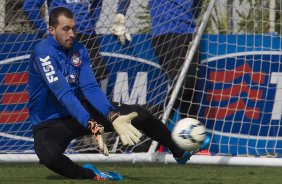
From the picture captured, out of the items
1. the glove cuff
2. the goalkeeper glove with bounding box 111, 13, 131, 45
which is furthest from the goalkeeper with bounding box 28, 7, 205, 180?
the goalkeeper glove with bounding box 111, 13, 131, 45

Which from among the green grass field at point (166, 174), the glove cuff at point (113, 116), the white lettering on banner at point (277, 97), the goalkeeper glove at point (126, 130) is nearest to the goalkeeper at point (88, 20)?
the green grass field at point (166, 174)

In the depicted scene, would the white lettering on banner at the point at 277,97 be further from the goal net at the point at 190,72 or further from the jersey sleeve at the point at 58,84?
the jersey sleeve at the point at 58,84

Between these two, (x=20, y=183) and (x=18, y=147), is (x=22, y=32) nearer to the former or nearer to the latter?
(x=18, y=147)

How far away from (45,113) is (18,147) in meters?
1.61

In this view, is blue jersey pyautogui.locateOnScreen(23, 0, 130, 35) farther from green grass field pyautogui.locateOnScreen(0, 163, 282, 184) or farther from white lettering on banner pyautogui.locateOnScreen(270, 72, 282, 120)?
white lettering on banner pyautogui.locateOnScreen(270, 72, 282, 120)

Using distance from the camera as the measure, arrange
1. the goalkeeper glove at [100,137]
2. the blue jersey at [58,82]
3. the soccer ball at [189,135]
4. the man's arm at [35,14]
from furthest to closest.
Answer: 1. the man's arm at [35,14]
2. the soccer ball at [189,135]
3. the blue jersey at [58,82]
4. the goalkeeper glove at [100,137]

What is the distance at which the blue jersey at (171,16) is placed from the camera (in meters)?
8.98

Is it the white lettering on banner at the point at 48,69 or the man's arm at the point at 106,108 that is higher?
A: the white lettering on banner at the point at 48,69

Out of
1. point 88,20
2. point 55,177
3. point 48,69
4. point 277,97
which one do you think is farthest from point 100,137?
point 277,97

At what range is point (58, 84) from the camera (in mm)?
6832

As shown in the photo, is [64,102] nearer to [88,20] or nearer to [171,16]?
[88,20]

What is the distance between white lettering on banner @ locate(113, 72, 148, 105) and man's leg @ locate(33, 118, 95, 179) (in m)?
1.96

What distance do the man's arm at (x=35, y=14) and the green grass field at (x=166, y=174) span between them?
4.16ft

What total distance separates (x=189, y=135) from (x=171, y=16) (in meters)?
2.26
